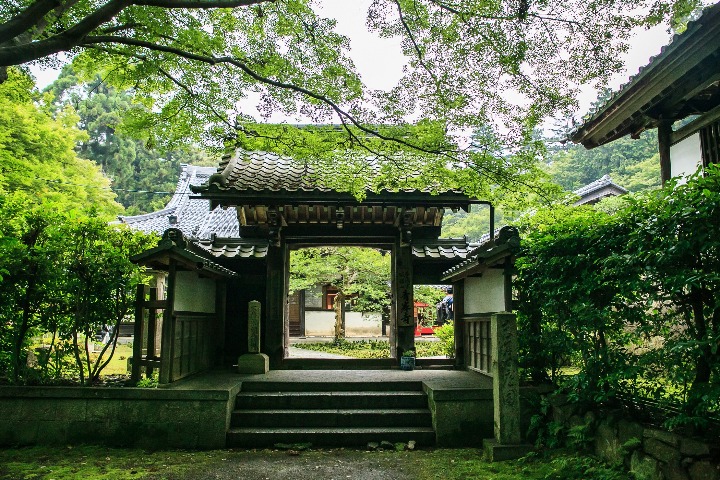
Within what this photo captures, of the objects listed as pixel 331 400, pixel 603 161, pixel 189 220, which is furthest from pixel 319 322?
pixel 603 161

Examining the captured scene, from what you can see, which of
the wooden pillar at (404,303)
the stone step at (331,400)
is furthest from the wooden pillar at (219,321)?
the wooden pillar at (404,303)

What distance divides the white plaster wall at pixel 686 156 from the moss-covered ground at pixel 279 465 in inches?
178

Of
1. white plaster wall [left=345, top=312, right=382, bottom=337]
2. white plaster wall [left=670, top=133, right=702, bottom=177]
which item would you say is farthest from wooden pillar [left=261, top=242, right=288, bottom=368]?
white plaster wall [left=345, top=312, right=382, bottom=337]

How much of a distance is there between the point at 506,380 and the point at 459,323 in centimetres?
465

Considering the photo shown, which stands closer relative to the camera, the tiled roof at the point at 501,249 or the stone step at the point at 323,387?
the tiled roof at the point at 501,249

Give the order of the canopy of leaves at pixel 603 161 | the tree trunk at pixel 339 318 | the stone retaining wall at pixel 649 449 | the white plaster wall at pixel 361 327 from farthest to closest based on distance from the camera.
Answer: the canopy of leaves at pixel 603 161
the white plaster wall at pixel 361 327
the tree trunk at pixel 339 318
the stone retaining wall at pixel 649 449

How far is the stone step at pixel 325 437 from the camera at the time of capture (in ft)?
24.7

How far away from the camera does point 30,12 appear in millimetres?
4242

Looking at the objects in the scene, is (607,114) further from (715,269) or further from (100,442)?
(100,442)

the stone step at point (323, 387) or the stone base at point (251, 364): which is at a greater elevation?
the stone base at point (251, 364)

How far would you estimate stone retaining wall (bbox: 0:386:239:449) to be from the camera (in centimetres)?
742

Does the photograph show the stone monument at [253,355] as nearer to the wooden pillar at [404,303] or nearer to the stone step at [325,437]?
the stone step at [325,437]

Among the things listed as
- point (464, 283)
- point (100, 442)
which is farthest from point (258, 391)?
point (464, 283)

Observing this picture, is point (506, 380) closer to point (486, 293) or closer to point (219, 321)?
point (486, 293)
